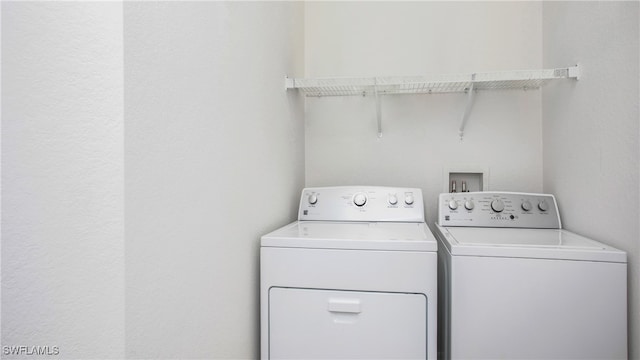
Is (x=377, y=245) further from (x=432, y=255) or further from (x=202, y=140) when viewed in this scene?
(x=202, y=140)

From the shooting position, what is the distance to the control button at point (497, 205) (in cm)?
163

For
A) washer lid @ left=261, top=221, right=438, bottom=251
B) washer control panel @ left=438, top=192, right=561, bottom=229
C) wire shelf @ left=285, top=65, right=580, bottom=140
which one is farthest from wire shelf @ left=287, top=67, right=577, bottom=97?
washer lid @ left=261, top=221, right=438, bottom=251

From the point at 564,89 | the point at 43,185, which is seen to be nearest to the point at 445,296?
the point at 564,89

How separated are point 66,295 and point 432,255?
996mm

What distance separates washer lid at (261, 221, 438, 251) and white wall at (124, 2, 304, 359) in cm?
12

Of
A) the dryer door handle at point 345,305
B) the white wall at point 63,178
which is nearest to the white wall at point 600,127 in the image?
the dryer door handle at point 345,305

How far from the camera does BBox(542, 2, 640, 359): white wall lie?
41.3 inches

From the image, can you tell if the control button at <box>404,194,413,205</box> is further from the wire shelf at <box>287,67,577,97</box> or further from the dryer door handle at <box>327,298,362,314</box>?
the dryer door handle at <box>327,298,362,314</box>

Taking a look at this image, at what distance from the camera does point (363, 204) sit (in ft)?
5.58

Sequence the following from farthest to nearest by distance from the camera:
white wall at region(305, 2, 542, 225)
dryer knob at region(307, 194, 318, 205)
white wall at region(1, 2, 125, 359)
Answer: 1. white wall at region(305, 2, 542, 225)
2. dryer knob at region(307, 194, 318, 205)
3. white wall at region(1, 2, 125, 359)

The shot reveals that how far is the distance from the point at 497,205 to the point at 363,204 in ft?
2.16

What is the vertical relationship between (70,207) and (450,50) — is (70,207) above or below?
below

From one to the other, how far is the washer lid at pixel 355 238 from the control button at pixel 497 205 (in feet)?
1.40

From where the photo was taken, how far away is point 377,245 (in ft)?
3.77
